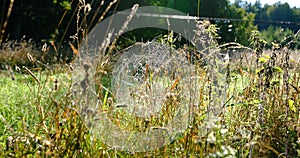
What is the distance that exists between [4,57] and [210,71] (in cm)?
761

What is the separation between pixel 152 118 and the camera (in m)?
2.27

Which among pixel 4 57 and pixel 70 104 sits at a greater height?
pixel 70 104

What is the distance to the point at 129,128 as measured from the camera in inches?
87.5

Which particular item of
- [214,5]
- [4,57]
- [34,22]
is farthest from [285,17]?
[4,57]

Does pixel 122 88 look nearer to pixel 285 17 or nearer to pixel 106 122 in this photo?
pixel 106 122

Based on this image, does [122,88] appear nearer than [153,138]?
No

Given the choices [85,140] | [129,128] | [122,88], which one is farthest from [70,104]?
[122,88]

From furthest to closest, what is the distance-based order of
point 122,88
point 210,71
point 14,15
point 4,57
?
1. point 14,15
2. point 4,57
3. point 122,88
4. point 210,71

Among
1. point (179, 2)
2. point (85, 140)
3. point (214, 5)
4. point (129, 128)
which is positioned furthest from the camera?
point (214, 5)

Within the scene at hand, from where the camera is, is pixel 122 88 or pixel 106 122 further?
pixel 122 88

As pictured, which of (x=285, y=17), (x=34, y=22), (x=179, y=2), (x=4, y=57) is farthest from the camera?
(x=285, y=17)

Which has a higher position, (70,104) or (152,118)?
(70,104)

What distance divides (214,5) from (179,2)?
11.6ft

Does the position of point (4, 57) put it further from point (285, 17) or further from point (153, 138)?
point (285, 17)
